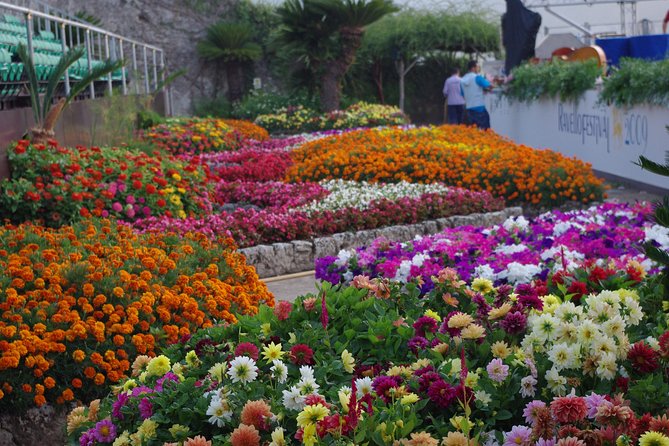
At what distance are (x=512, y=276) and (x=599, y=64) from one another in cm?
1236

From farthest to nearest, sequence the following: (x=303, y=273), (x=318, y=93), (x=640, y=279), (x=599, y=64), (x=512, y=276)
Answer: (x=318, y=93), (x=599, y=64), (x=303, y=273), (x=512, y=276), (x=640, y=279)

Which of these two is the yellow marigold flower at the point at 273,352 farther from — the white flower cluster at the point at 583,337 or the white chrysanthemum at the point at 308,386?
the white flower cluster at the point at 583,337

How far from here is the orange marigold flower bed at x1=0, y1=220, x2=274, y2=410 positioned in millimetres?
4359

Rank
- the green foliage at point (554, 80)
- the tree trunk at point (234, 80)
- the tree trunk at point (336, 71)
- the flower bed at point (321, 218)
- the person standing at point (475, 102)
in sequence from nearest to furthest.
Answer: the flower bed at point (321, 218), the green foliage at point (554, 80), the person standing at point (475, 102), the tree trunk at point (336, 71), the tree trunk at point (234, 80)

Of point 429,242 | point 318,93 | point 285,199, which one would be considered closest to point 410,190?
point 285,199

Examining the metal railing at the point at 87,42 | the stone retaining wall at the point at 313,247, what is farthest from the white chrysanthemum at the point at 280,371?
the metal railing at the point at 87,42

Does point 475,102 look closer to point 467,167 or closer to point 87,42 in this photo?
point 467,167

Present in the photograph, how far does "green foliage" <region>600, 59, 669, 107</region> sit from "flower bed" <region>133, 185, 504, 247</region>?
357 centimetres

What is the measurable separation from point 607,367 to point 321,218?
610 cm

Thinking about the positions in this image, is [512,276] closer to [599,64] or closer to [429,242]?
[429,242]

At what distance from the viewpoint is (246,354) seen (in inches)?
124

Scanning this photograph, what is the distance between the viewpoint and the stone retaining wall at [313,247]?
8.21 meters

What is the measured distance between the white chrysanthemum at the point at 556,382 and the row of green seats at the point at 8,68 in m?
8.05

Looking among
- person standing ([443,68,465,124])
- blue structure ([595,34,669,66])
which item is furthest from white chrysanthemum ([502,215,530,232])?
person standing ([443,68,465,124])
